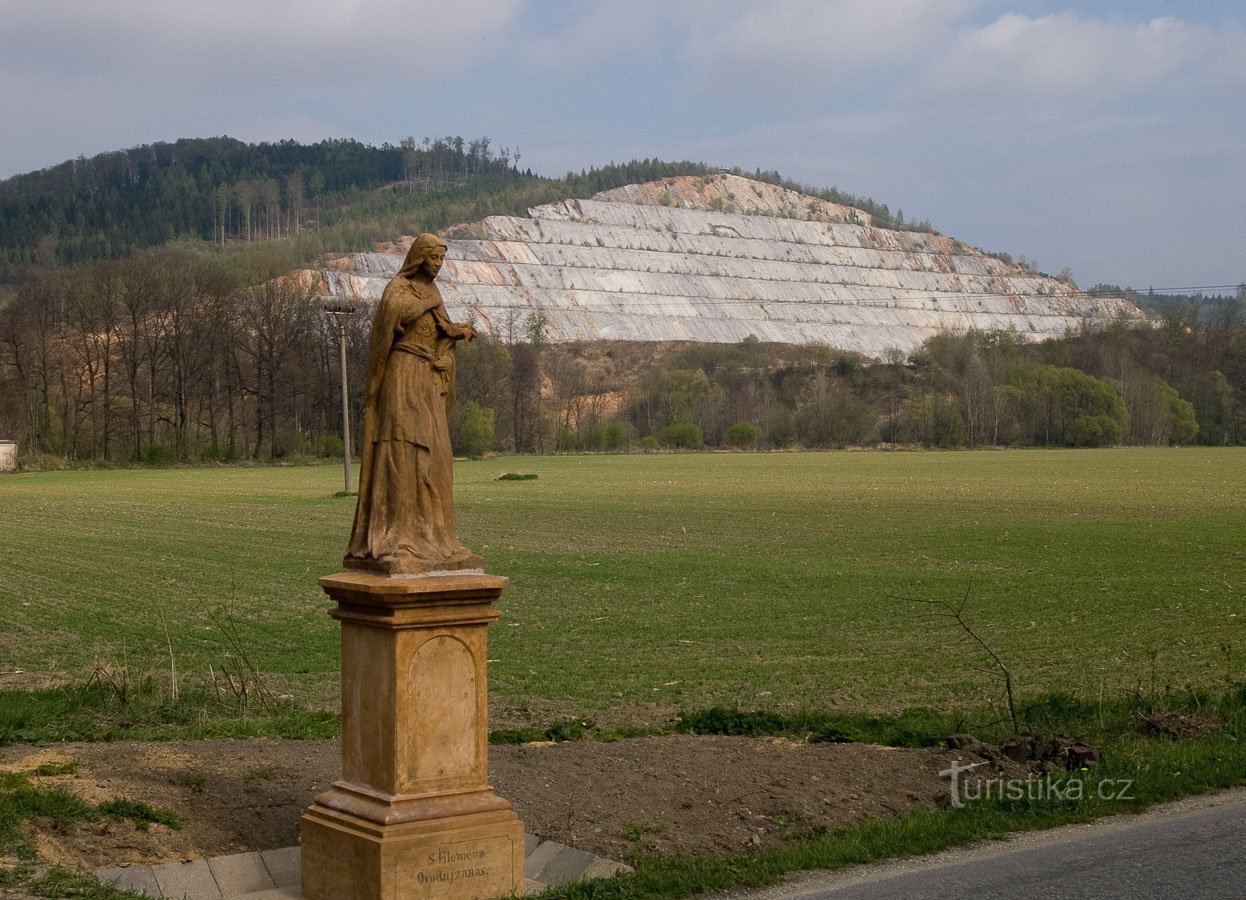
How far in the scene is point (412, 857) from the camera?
6.63 metres

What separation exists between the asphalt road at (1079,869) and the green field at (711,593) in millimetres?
4277

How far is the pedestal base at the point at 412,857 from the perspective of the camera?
6.59 metres

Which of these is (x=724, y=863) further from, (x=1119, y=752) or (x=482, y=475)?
(x=482, y=475)

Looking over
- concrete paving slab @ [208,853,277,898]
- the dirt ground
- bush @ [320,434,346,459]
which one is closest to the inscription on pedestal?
the dirt ground

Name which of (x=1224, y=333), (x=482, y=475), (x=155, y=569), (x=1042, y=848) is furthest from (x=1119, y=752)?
(x=1224, y=333)

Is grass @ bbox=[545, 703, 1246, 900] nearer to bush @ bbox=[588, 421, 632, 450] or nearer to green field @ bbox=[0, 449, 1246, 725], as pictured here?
green field @ bbox=[0, 449, 1246, 725]

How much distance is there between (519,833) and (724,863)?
106 cm

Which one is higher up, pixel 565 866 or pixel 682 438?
pixel 682 438

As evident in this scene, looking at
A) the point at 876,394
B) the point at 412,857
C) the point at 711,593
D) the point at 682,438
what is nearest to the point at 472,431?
the point at 682,438

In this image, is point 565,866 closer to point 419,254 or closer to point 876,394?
point 419,254

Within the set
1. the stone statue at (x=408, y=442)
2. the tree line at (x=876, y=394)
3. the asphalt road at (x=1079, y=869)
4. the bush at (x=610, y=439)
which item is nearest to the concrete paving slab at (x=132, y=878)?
the stone statue at (x=408, y=442)

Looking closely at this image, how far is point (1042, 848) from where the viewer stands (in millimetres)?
7301

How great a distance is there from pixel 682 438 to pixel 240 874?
114m

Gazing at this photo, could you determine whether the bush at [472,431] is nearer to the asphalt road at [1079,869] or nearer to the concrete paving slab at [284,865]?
the concrete paving slab at [284,865]
